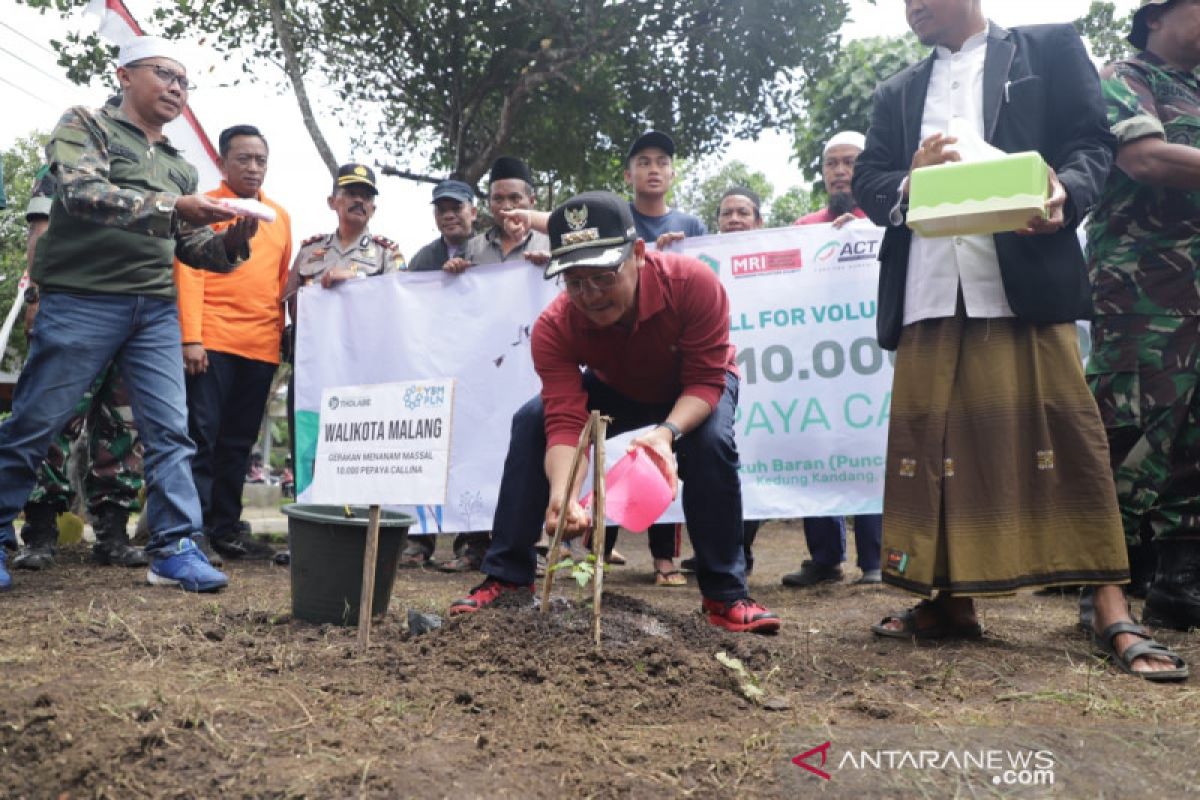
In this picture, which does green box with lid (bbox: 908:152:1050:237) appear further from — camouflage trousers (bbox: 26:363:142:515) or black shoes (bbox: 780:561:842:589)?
camouflage trousers (bbox: 26:363:142:515)

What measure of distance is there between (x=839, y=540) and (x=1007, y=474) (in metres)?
2.13

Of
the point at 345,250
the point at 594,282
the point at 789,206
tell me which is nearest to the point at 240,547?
the point at 345,250

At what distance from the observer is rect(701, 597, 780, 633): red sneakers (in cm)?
320

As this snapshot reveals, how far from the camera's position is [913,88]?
3205 mm

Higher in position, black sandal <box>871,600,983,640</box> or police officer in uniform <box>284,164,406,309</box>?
police officer in uniform <box>284,164,406,309</box>

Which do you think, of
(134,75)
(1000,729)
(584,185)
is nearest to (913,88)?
(1000,729)

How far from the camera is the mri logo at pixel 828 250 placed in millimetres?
5043

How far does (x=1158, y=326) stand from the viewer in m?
3.07

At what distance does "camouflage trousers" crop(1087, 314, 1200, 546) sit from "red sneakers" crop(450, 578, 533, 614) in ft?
6.24

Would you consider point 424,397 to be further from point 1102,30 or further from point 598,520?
point 1102,30

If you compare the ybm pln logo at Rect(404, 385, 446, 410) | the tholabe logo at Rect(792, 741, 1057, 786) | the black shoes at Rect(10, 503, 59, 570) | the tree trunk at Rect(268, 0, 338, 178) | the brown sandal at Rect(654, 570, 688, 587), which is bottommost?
the brown sandal at Rect(654, 570, 688, 587)

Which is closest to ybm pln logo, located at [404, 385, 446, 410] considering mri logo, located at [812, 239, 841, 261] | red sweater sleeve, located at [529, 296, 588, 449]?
red sweater sleeve, located at [529, 296, 588, 449]

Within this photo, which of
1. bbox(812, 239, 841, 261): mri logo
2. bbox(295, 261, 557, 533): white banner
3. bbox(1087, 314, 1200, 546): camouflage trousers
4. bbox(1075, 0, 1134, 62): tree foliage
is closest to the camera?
bbox(1087, 314, 1200, 546): camouflage trousers

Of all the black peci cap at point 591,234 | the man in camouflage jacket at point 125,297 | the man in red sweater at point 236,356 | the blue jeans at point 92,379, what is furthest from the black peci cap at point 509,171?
the black peci cap at point 591,234
